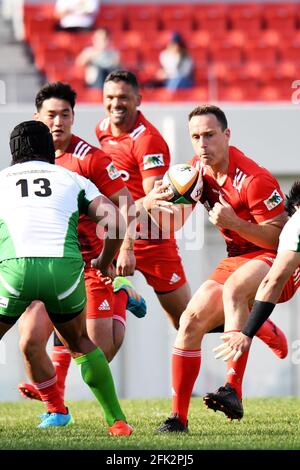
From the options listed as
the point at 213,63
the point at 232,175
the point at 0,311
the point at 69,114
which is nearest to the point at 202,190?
the point at 232,175

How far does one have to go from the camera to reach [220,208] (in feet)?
22.4

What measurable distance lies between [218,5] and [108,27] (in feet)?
6.27

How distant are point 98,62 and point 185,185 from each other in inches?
344

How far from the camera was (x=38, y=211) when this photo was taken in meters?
6.14

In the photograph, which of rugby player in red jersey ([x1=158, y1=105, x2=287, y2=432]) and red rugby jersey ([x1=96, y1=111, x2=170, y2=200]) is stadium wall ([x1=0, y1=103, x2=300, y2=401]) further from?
rugby player in red jersey ([x1=158, y1=105, x2=287, y2=432])

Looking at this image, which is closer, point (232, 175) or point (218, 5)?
point (232, 175)

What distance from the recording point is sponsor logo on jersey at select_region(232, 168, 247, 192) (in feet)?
23.3

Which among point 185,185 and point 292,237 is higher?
point 185,185

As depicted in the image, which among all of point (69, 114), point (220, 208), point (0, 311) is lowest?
point (0, 311)

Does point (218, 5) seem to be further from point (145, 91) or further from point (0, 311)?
point (0, 311)

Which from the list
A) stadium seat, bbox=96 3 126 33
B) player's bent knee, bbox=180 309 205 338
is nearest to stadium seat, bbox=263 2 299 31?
stadium seat, bbox=96 3 126 33

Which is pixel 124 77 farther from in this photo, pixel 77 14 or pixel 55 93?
pixel 77 14

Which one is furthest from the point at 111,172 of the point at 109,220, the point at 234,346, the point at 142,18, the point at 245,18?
the point at 245,18

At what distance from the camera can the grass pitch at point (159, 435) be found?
599 cm
